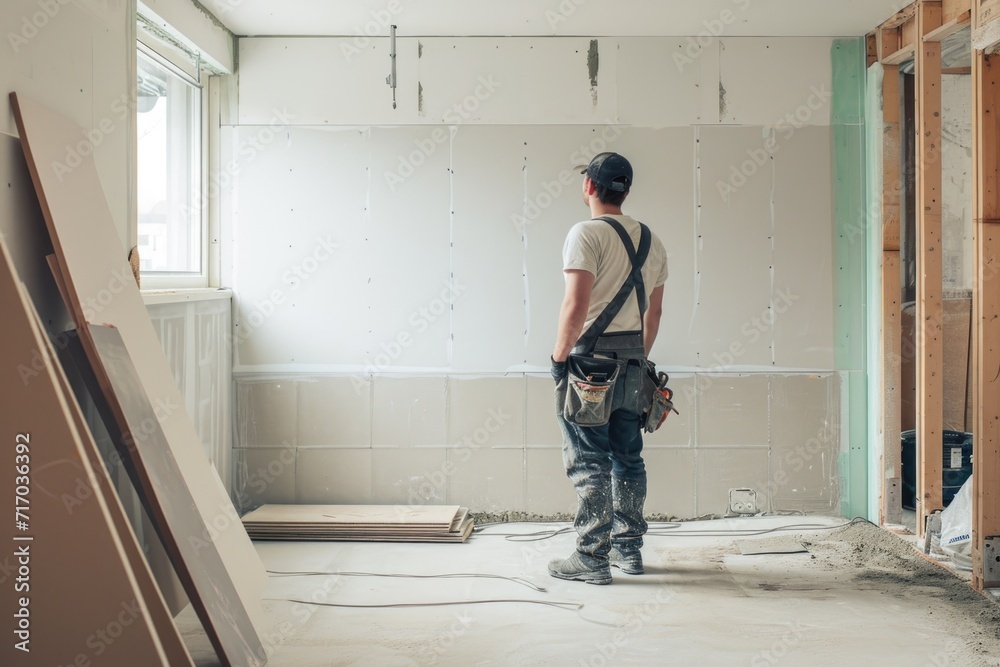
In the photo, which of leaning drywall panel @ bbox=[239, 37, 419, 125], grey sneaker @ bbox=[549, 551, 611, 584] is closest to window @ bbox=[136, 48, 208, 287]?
leaning drywall panel @ bbox=[239, 37, 419, 125]

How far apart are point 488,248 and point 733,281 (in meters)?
1.27

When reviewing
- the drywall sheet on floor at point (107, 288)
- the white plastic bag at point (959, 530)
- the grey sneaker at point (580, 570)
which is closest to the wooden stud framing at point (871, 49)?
the white plastic bag at point (959, 530)

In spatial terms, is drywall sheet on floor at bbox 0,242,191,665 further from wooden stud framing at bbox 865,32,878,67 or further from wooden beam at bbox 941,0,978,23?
wooden stud framing at bbox 865,32,878,67

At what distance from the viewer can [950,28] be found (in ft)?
11.7

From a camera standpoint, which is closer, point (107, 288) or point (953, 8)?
point (107, 288)

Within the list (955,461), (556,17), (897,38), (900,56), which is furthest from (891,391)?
(556,17)

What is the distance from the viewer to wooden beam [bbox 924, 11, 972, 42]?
345 cm

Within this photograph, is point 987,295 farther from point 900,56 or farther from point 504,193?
point 504,193

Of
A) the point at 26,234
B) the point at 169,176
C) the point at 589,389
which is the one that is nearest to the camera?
the point at 26,234

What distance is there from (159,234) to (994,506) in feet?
12.1

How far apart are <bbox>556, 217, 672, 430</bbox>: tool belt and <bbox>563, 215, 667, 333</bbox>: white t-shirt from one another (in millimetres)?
21

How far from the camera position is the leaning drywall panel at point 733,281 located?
4.32 m

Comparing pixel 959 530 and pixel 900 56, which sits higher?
pixel 900 56

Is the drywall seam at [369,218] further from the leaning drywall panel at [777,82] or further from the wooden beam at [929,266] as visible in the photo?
the wooden beam at [929,266]
